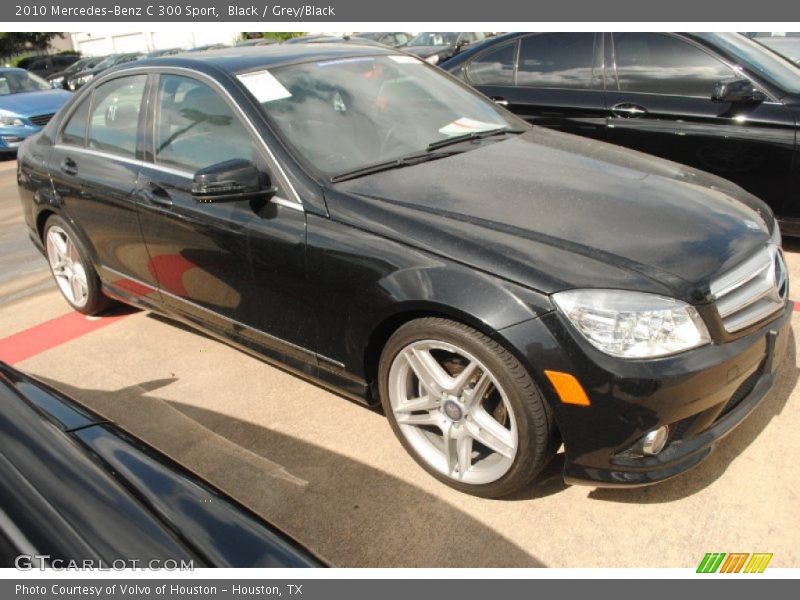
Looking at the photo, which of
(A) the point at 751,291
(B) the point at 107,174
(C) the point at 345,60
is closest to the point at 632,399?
(A) the point at 751,291

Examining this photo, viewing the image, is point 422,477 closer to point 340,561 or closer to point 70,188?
point 340,561

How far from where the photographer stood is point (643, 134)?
16.3 feet

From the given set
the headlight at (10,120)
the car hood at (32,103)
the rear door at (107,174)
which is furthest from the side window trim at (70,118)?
the headlight at (10,120)

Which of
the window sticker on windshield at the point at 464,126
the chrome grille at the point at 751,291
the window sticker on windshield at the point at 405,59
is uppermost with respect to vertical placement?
the window sticker on windshield at the point at 405,59

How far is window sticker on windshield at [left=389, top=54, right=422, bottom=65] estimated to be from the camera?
3.91m

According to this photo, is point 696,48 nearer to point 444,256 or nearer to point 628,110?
point 628,110

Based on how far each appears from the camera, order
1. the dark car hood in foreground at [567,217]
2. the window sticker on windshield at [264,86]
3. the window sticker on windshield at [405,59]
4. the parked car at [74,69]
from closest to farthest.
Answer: the dark car hood in foreground at [567,217] < the window sticker on windshield at [264,86] < the window sticker on windshield at [405,59] < the parked car at [74,69]

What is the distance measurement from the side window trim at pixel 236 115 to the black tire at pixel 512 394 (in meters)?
0.80

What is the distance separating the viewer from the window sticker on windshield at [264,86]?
3180 mm

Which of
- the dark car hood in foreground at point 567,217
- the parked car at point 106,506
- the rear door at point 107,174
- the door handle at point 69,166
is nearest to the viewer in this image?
the parked car at point 106,506

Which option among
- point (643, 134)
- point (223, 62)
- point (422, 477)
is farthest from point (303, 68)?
point (643, 134)

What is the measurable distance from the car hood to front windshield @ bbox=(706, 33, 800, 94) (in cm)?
1004

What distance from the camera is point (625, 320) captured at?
2229mm

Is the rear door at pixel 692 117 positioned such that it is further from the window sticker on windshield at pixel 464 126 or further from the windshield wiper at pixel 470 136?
the window sticker on windshield at pixel 464 126
